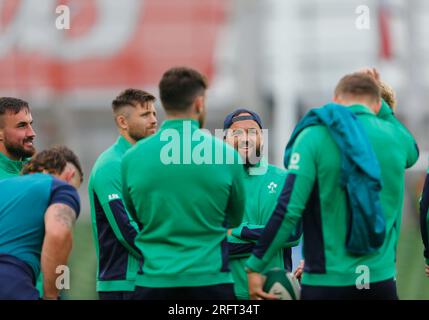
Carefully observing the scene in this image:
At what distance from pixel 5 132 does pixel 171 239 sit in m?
2.00

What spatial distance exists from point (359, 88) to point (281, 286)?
124cm

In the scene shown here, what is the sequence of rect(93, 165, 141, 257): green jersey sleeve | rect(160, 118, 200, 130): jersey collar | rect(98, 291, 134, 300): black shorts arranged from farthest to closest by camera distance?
rect(98, 291, 134, 300): black shorts → rect(93, 165, 141, 257): green jersey sleeve → rect(160, 118, 200, 130): jersey collar

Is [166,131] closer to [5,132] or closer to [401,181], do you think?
[401,181]

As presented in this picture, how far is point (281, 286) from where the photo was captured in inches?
218

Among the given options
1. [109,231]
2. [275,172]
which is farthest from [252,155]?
[109,231]

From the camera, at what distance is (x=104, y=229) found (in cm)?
657

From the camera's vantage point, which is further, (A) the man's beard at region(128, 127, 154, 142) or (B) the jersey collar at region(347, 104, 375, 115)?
(A) the man's beard at region(128, 127, 154, 142)

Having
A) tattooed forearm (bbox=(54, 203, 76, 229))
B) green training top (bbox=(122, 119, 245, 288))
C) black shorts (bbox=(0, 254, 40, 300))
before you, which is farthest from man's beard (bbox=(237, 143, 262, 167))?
black shorts (bbox=(0, 254, 40, 300))

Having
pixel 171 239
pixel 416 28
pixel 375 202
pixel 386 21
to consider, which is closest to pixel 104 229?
pixel 171 239

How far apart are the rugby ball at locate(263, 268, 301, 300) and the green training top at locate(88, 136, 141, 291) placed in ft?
3.86

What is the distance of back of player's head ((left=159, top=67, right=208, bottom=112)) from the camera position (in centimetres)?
534

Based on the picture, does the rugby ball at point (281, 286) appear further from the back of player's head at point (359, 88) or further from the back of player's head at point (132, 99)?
the back of player's head at point (132, 99)

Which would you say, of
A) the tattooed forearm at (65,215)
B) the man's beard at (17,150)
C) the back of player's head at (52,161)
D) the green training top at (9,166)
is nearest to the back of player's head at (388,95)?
the back of player's head at (52,161)

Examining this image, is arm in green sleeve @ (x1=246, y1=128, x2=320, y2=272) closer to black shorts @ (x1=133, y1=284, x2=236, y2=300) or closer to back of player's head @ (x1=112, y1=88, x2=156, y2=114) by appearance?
black shorts @ (x1=133, y1=284, x2=236, y2=300)
